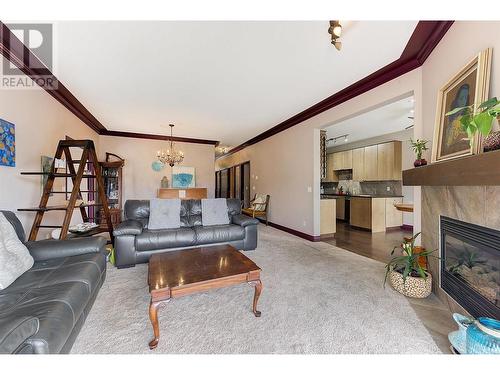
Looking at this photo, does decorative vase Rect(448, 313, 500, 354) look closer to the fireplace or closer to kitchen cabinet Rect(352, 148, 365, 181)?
the fireplace

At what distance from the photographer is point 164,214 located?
3.33m

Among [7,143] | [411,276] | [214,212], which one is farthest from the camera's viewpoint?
[214,212]

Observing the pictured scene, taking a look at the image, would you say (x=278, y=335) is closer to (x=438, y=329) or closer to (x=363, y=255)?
(x=438, y=329)

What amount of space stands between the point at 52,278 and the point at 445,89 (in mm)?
3716

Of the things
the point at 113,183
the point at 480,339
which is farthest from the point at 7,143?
the point at 480,339

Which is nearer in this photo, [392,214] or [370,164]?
[392,214]

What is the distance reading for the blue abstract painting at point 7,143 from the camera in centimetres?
213

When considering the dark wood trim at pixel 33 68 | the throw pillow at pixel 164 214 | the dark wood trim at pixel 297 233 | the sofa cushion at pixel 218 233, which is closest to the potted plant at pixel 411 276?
the dark wood trim at pixel 297 233

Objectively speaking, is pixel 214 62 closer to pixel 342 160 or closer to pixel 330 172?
pixel 342 160

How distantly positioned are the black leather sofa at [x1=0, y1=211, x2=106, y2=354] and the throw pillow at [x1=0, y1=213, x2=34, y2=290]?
0.16ft

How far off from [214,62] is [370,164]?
515cm

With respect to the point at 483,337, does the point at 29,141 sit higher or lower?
higher

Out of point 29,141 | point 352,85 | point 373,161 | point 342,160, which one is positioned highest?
point 352,85

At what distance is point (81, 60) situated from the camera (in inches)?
94.0
